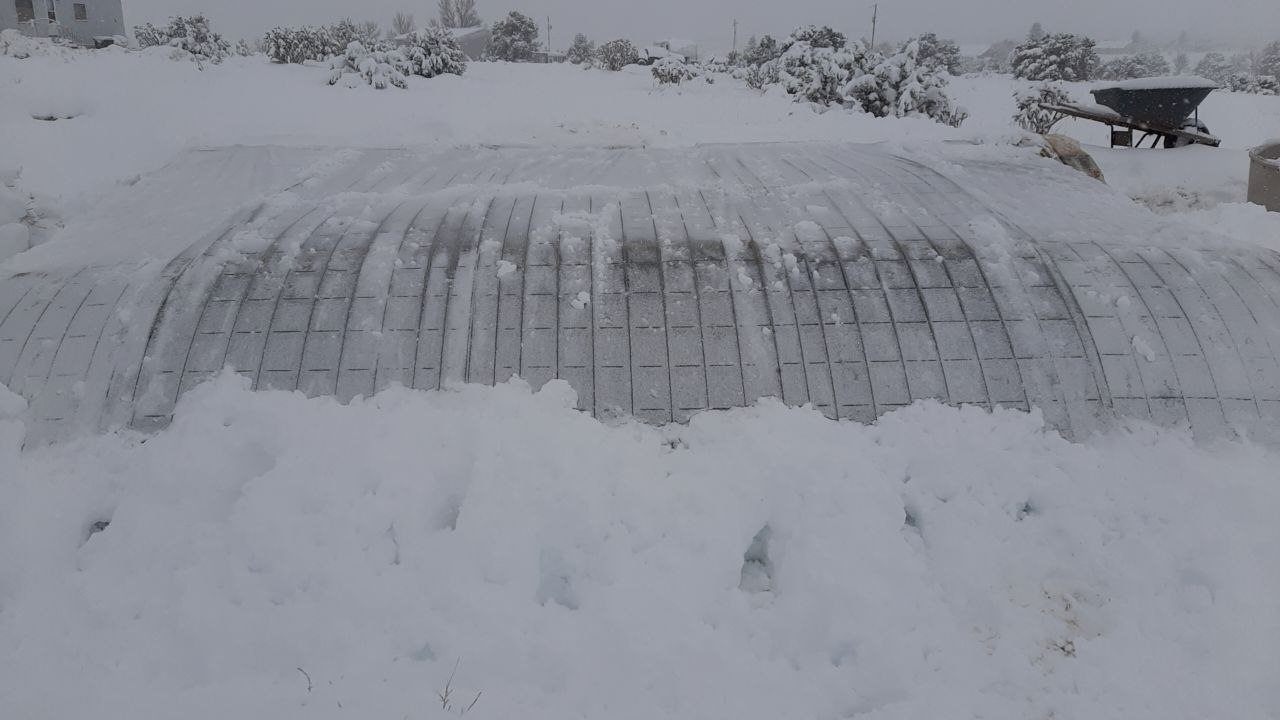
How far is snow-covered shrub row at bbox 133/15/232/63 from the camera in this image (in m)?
21.8

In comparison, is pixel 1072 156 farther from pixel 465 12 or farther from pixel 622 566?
pixel 465 12

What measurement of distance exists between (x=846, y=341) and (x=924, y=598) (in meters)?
1.81

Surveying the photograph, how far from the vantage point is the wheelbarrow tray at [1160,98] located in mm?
13844

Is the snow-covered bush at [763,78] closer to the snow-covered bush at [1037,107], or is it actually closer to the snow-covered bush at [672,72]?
the snow-covered bush at [672,72]

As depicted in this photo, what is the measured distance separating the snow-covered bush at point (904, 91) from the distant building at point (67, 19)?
36.0 metres

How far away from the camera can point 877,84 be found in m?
17.0

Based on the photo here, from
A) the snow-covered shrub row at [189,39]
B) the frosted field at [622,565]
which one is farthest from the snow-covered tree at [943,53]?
the frosted field at [622,565]

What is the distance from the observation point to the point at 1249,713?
11.2 feet

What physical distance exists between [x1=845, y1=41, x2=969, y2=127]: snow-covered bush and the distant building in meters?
36.0

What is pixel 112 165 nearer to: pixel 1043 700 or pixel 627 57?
pixel 1043 700

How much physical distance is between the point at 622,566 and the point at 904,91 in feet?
51.4

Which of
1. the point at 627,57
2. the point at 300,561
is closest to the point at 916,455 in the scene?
the point at 300,561

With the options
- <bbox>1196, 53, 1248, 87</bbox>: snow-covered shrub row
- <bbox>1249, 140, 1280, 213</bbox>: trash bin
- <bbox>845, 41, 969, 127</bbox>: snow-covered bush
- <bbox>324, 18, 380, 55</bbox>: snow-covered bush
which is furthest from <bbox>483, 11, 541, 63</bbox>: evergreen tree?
<bbox>1196, 53, 1248, 87</bbox>: snow-covered shrub row

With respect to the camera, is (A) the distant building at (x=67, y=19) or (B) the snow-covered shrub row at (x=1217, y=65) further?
(B) the snow-covered shrub row at (x=1217, y=65)
